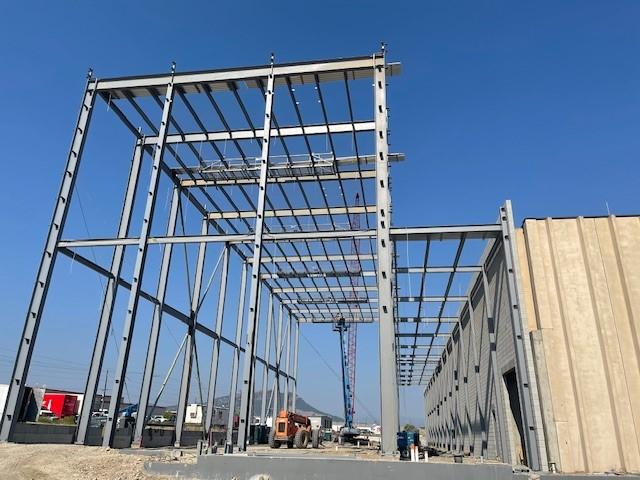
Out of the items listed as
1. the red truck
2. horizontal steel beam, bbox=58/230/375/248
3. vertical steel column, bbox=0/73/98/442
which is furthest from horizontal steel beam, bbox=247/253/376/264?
the red truck

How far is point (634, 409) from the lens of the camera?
40.4ft

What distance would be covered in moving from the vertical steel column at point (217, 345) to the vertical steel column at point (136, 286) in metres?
8.50

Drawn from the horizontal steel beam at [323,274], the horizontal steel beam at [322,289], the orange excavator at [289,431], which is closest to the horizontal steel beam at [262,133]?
the horizontal steel beam at [323,274]

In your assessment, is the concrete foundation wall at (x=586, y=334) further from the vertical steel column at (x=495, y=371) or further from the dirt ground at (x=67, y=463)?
the dirt ground at (x=67, y=463)

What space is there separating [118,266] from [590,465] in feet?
58.3

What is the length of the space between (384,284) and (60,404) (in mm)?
36311

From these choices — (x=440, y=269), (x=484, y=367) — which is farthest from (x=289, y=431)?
(x=440, y=269)

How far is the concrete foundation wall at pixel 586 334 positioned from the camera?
12195mm

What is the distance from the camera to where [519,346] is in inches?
536

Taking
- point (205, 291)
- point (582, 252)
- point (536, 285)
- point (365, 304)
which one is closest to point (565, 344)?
point (536, 285)

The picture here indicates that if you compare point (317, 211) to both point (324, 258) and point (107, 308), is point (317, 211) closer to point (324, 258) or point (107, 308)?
point (324, 258)

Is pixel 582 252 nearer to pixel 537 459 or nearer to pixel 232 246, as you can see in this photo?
pixel 537 459

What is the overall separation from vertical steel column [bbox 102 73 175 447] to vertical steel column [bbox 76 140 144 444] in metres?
1.36

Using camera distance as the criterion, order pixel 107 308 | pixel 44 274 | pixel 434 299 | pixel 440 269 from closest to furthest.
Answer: pixel 44 274, pixel 107 308, pixel 440 269, pixel 434 299
